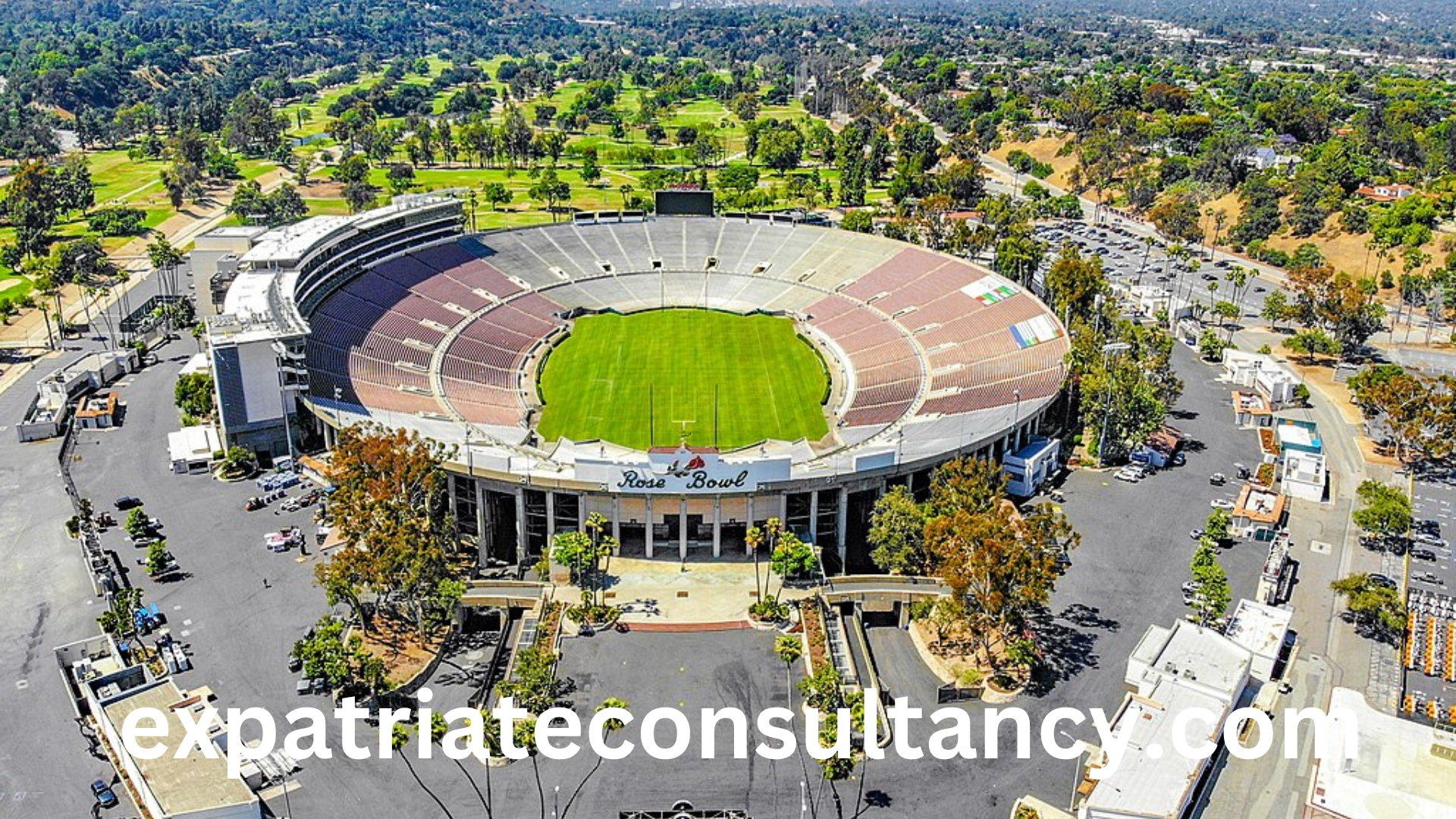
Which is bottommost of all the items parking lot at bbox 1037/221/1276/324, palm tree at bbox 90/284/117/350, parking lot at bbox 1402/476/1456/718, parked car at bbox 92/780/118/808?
parking lot at bbox 1402/476/1456/718

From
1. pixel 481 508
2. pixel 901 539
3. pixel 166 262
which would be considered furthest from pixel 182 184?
pixel 901 539

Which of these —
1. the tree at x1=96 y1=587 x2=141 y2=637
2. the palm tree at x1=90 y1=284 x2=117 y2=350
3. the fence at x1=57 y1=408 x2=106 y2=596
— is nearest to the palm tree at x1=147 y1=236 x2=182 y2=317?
the palm tree at x1=90 y1=284 x2=117 y2=350

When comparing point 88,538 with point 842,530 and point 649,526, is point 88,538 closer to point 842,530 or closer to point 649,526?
point 649,526

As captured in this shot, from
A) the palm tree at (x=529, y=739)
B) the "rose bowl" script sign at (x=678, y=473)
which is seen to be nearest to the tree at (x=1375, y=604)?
the "rose bowl" script sign at (x=678, y=473)

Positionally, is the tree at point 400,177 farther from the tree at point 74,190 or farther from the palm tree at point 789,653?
the palm tree at point 789,653

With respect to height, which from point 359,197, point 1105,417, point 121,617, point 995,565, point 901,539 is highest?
point 359,197

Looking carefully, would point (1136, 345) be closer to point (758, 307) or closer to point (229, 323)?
point (758, 307)

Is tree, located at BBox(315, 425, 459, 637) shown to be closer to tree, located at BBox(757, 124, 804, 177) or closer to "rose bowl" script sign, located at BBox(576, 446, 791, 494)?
"rose bowl" script sign, located at BBox(576, 446, 791, 494)
